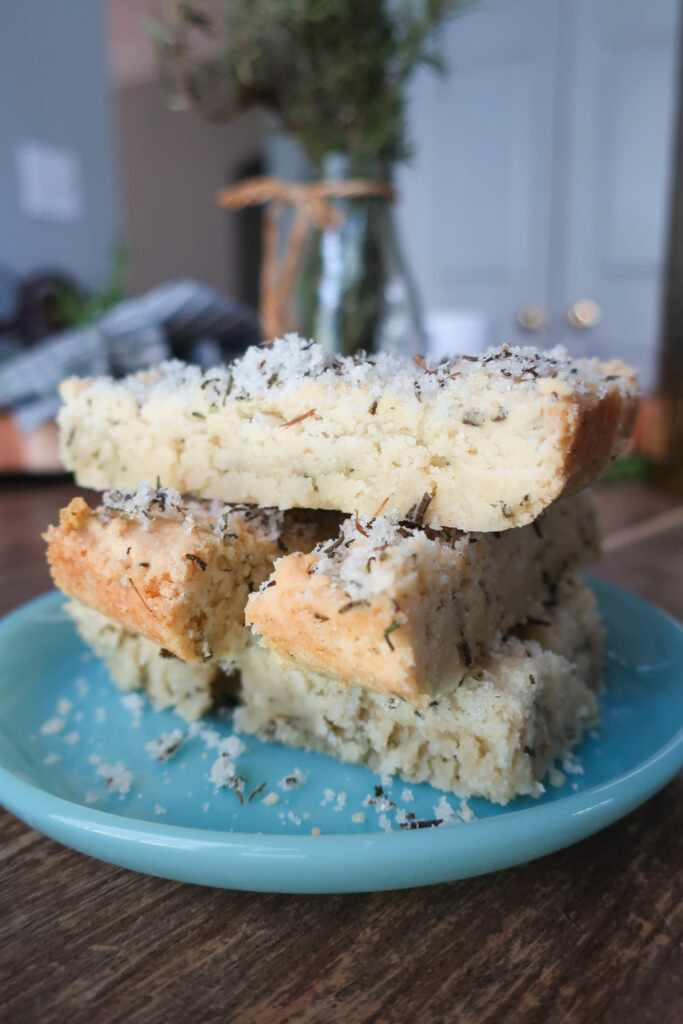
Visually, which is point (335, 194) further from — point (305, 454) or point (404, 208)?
point (404, 208)

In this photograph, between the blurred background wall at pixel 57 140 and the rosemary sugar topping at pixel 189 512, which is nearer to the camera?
the rosemary sugar topping at pixel 189 512

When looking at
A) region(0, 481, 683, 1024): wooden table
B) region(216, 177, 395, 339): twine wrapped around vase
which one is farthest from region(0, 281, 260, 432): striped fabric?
region(0, 481, 683, 1024): wooden table

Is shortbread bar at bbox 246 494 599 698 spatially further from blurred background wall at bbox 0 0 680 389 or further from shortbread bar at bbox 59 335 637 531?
blurred background wall at bbox 0 0 680 389

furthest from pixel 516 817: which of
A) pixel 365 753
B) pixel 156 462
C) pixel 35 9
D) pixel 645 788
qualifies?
pixel 35 9

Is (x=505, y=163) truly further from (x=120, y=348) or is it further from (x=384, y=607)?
(x=384, y=607)

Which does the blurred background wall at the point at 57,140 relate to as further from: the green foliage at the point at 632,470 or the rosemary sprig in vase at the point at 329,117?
the green foliage at the point at 632,470

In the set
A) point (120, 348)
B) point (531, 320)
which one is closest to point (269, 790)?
point (120, 348)

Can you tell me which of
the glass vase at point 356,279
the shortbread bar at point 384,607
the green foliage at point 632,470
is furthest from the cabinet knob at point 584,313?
the shortbread bar at point 384,607
